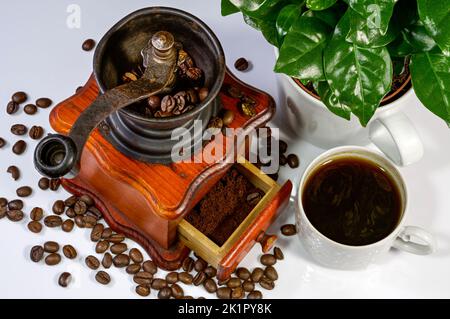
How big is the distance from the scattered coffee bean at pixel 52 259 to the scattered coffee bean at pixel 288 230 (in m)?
0.43

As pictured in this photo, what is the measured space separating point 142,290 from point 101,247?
0.37 ft

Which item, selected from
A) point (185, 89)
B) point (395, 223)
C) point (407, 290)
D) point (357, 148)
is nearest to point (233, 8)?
point (185, 89)

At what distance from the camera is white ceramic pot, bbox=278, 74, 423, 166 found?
148 cm

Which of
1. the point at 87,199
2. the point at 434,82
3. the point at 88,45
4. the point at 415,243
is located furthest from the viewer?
the point at 88,45

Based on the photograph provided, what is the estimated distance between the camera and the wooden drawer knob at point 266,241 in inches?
63.7

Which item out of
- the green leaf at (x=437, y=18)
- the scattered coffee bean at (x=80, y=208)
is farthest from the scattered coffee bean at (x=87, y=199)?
the green leaf at (x=437, y=18)

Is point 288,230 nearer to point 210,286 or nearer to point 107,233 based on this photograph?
point 210,286

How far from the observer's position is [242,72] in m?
1.77

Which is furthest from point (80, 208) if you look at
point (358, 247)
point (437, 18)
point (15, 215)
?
point (437, 18)

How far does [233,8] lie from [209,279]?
51 cm

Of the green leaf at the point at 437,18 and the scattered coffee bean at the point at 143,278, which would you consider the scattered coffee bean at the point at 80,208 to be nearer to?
the scattered coffee bean at the point at 143,278

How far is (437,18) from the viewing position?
4.00 feet

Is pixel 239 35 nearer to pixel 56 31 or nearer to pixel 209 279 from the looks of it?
pixel 56 31

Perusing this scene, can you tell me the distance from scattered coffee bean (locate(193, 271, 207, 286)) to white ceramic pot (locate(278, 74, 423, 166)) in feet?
1.11
